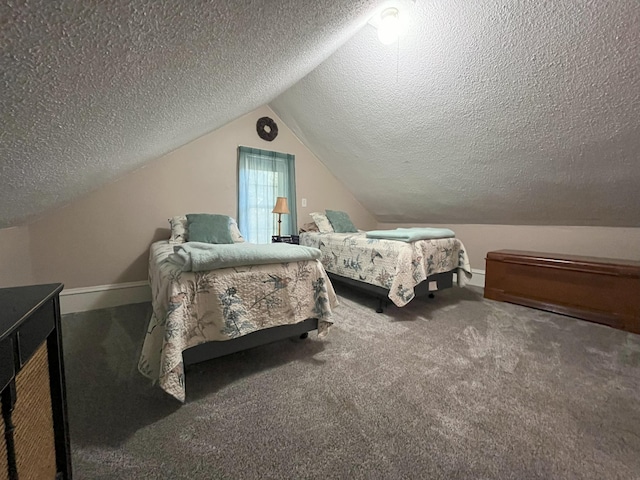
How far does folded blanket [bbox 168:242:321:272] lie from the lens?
123cm

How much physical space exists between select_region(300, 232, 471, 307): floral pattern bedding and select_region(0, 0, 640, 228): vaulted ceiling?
812 mm

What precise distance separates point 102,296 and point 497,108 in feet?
12.3

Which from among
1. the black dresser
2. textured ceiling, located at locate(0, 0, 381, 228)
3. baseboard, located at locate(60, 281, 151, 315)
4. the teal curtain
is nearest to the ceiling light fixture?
textured ceiling, located at locate(0, 0, 381, 228)

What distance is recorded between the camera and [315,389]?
127cm

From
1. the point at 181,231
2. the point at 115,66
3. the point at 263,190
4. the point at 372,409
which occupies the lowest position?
the point at 372,409

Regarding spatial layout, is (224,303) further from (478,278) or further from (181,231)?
(478,278)

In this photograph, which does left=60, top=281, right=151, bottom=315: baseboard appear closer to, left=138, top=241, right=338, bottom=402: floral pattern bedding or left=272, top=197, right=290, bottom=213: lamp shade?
left=138, top=241, right=338, bottom=402: floral pattern bedding

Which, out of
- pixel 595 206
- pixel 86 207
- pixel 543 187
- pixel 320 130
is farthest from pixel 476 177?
pixel 86 207

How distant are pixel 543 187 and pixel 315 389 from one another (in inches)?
102

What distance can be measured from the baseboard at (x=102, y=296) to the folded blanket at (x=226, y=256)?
1.59 m

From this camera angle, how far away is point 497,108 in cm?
180

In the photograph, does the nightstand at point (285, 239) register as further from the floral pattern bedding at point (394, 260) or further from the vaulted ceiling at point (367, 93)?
the vaulted ceiling at point (367, 93)

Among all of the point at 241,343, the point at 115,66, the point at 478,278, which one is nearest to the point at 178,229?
the point at 241,343

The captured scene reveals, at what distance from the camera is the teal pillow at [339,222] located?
10.9ft
